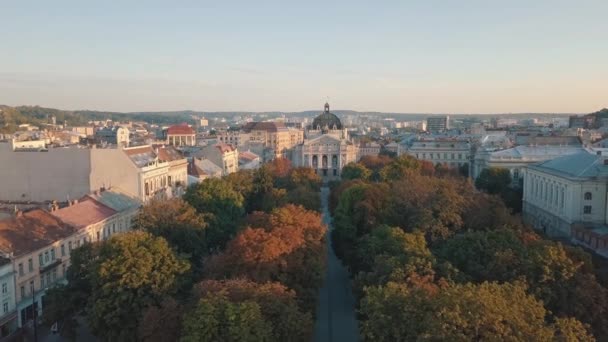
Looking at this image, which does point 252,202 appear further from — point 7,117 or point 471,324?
A: point 7,117

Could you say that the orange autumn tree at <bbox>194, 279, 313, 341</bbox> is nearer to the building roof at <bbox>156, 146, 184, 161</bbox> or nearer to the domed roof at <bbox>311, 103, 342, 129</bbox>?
the building roof at <bbox>156, 146, 184, 161</bbox>

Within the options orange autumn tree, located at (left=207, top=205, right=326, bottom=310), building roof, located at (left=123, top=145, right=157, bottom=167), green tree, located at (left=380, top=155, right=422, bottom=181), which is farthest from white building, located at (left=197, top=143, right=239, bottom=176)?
orange autumn tree, located at (left=207, top=205, right=326, bottom=310)

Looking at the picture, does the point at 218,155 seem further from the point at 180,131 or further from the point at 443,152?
the point at 180,131

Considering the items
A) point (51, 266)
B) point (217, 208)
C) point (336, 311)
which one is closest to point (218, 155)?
point (217, 208)

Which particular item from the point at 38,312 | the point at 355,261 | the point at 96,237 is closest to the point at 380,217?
the point at 355,261

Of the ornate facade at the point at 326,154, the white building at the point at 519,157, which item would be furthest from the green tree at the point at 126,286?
the ornate facade at the point at 326,154

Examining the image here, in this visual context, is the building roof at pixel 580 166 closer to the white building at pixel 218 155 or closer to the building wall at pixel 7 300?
the building wall at pixel 7 300
